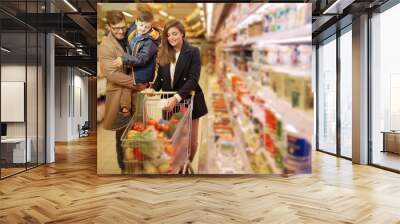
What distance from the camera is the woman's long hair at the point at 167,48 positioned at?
6531 millimetres

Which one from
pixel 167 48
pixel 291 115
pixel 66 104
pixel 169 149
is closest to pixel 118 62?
pixel 167 48

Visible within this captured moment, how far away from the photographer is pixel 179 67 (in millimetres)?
6531

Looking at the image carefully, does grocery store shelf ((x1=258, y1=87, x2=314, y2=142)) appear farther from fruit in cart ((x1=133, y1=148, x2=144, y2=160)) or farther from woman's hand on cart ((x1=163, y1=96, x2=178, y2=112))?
fruit in cart ((x1=133, y1=148, x2=144, y2=160))

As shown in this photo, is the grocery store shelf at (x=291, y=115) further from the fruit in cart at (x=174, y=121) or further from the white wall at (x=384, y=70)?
the white wall at (x=384, y=70)

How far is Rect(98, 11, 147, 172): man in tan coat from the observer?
21.6ft

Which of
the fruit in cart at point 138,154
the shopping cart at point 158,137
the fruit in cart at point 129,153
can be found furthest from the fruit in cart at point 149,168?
the fruit in cart at point 129,153

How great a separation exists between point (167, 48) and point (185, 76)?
0.57m

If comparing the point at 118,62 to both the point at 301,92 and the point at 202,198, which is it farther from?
the point at 301,92

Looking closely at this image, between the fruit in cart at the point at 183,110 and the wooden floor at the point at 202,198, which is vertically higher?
the fruit in cart at the point at 183,110

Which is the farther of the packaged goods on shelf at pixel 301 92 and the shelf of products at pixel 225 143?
the shelf of products at pixel 225 143

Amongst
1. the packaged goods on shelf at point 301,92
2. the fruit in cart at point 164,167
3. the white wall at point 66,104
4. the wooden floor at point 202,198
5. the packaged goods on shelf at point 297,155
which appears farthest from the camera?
the white wall at point 66,104

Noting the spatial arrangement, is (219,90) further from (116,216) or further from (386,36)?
(386,36)

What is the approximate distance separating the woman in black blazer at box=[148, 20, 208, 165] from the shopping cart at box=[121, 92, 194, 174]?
0.10 m

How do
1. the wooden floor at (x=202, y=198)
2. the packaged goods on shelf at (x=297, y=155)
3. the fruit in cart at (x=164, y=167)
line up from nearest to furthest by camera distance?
the wooden floor at (x=202, y=198) < the packaged goods on shelf at (x=297, y=155) < the fruit in cart at (x=164, y=167)
